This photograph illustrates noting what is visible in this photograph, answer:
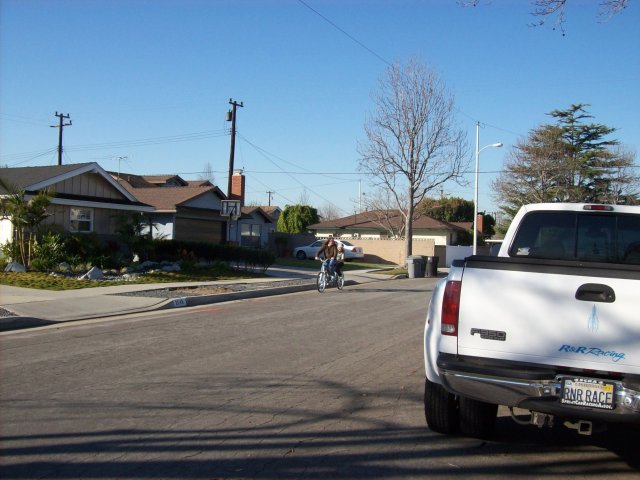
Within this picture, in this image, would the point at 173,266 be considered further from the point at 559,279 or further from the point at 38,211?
the point at 559,279

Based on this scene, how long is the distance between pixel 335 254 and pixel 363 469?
1561cm

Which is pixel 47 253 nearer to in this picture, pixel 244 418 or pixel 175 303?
pixel 175 303

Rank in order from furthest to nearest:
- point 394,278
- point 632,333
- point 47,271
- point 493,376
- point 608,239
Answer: point 394,278, point 47,271, point 608,239, point 493,376, point 632,333

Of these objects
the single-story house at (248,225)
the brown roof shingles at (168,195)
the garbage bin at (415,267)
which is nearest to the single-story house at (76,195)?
the brown roof shingles at (168,195)

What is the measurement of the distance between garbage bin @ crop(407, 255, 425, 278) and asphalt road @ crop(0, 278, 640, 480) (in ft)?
65.6

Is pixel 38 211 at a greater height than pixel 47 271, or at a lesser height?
greater

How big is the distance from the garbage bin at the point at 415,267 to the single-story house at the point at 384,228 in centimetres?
1667

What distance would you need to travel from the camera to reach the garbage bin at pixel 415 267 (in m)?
30.0

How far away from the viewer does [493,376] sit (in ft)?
14.7

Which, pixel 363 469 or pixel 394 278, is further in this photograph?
pixel 394 278

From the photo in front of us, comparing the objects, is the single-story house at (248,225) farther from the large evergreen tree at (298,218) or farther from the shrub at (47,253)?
the shrub at (47,253)

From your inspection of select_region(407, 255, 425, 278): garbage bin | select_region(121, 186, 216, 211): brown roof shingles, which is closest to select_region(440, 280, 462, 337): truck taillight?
select_region(407, 255, 425, 278): garbage bin

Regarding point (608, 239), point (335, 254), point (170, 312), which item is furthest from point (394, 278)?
point (608, 239)

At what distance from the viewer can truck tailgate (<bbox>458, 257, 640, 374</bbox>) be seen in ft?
13.8
